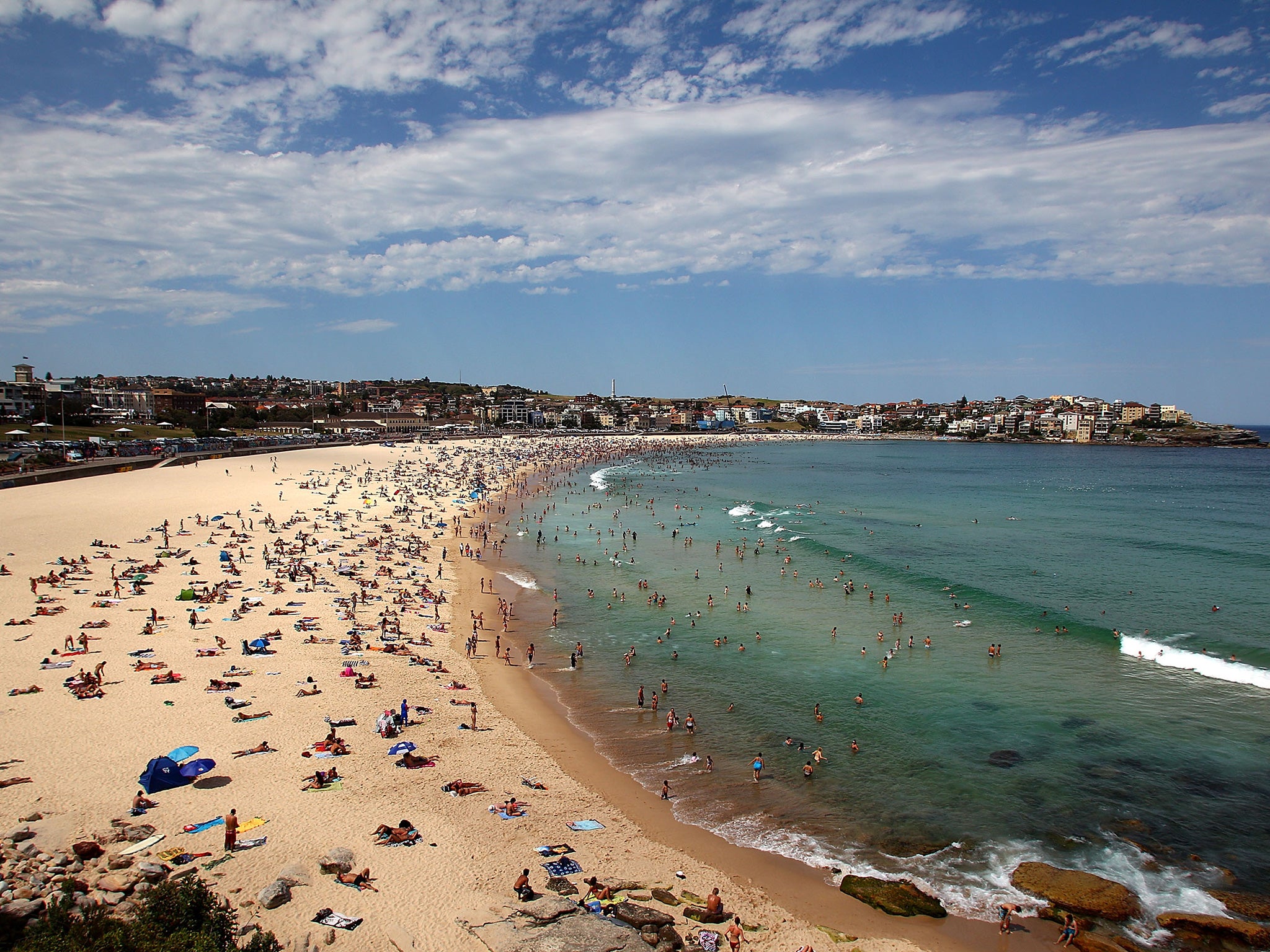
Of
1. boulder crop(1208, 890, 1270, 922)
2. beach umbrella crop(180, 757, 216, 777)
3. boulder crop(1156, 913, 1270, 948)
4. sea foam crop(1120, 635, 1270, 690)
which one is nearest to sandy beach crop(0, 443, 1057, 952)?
beach umbrella crop(180, 757, 216, 777)

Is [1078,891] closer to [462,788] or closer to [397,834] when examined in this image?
[462,788]

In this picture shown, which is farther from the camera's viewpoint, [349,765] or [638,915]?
[349,765]

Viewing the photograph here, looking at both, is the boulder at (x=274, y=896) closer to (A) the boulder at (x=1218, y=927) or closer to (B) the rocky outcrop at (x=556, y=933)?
(B) the rocky outcrop at (x=556, y=933)

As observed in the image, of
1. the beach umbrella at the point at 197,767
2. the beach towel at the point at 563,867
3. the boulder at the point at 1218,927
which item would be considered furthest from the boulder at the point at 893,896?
the beach umbrella at the point at 197,767

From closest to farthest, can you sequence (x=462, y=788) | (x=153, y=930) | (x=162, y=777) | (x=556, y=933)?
(x=153, y=930)
(x=556, y=933)
(x=162, y=777)
(x=462, y=788)

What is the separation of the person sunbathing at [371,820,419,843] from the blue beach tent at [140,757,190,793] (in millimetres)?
3584

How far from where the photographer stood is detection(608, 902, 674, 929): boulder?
912 centimetres

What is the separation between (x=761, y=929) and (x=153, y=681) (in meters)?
14.2

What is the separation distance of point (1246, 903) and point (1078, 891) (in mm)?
2345

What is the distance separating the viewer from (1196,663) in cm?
2053

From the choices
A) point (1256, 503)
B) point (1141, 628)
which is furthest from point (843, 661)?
point (1256, 503)

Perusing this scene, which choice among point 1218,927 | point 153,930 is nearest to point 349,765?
point 153,930

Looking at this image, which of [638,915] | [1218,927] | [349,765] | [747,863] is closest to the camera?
[638,915]

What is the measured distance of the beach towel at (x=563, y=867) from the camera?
1030 centimetres
